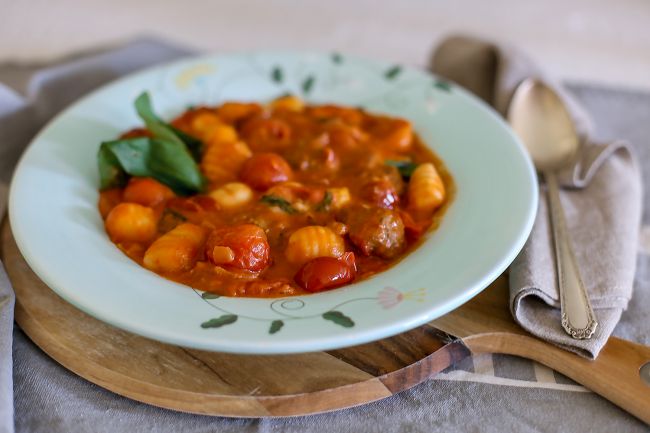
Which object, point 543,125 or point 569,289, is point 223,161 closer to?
point 569,289

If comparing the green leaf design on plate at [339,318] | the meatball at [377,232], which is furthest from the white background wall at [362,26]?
the green leaf design on plate at [339,318]

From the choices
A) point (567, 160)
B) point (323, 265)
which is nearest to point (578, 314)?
point (323, 265)

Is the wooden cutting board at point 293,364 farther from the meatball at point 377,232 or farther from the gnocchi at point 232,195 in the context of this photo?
the gnocchi at point 232,195

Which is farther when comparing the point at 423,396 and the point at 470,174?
the point at 470,174

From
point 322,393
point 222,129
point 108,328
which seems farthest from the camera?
point 222,129

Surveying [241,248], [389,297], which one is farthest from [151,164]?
[389,297]

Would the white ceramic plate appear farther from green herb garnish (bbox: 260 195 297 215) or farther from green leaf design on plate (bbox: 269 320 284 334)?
green herb garnish (bbox: 260 195 297 215)

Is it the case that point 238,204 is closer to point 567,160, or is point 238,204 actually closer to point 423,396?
point 423,396
